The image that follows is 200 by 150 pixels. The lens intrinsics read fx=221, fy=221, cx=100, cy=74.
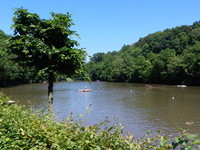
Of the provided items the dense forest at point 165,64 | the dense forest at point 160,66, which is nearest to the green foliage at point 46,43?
the dense forest at point 160,66

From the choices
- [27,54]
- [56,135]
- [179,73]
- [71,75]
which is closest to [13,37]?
[27,54]

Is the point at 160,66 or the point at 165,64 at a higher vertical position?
the point at 165,64

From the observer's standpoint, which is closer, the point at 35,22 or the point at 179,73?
the point at 35,22

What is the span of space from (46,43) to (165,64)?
73.2 m

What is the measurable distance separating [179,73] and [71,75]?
65.0 metres

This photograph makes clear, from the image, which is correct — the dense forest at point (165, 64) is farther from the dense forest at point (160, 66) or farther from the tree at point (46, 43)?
the tree at point (46, 43)

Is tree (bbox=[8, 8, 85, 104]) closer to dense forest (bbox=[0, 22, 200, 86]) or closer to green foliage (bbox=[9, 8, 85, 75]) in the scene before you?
green foliage (bbox=[9, 8, 85, 75])

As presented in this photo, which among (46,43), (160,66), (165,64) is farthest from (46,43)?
(165,64)

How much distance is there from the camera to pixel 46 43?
267 inches

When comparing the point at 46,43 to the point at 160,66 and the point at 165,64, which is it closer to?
the point at 160,66

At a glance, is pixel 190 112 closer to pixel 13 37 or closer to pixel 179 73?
pixel 13 37

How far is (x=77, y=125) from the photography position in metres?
4.52

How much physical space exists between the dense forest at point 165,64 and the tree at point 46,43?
58687mm

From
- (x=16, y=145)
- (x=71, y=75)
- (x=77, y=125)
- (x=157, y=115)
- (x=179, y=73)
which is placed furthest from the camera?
(x=179, y=73)
